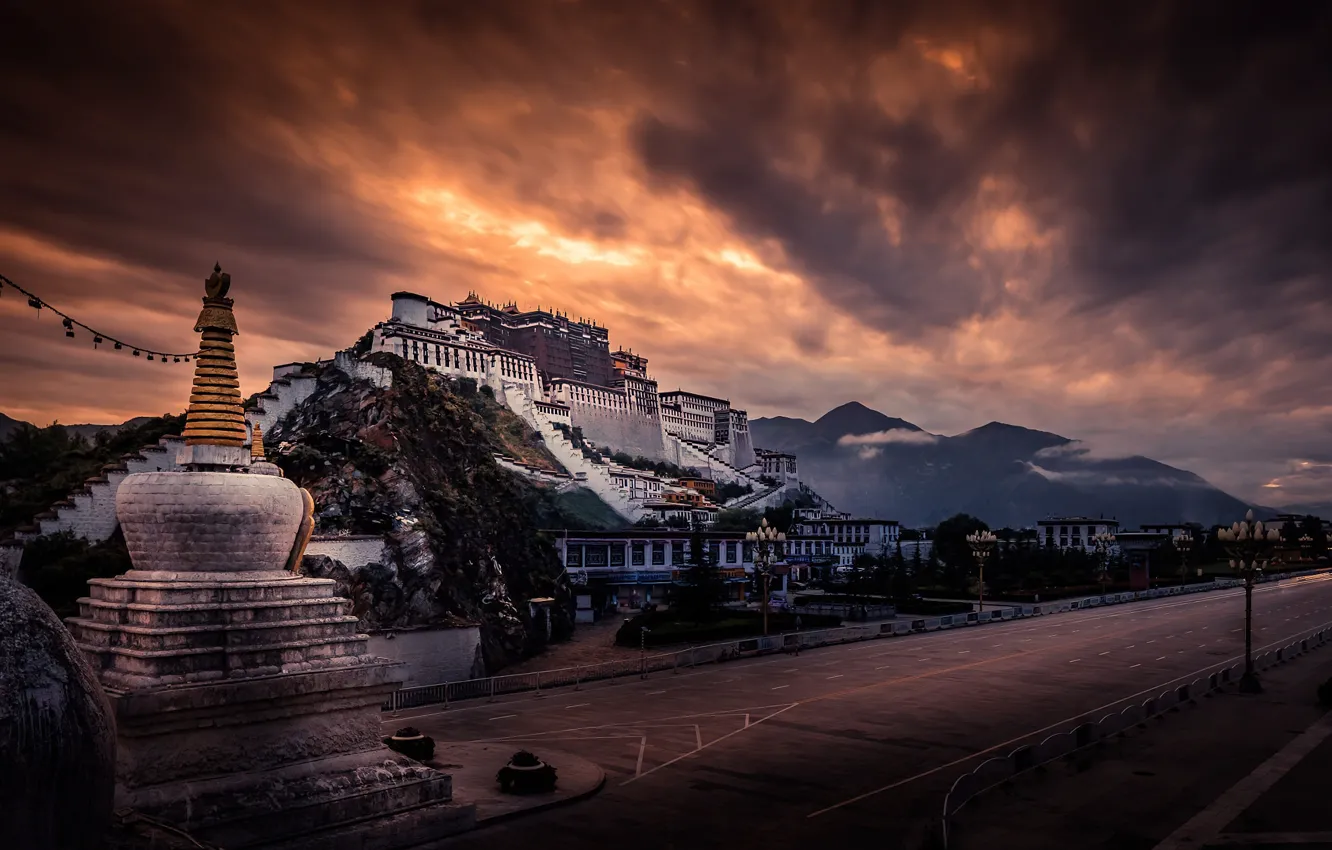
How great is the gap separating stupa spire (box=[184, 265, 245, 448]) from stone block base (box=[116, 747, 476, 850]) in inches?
253

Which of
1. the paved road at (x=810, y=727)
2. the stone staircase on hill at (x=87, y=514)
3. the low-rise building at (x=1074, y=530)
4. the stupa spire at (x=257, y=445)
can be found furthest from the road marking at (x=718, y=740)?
the low-rise building at (x=1074, y=530)

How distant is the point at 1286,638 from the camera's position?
51.8m

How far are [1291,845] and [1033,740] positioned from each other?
9.66m

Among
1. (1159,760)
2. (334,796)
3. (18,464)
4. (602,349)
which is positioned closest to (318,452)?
(18,464)

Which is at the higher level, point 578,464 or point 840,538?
point 578,464

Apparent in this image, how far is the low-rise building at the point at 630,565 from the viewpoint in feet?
236

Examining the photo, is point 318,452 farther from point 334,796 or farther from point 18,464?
point 334,796

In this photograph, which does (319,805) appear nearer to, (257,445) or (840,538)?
(257,445)

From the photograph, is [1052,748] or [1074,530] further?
[1074,530]

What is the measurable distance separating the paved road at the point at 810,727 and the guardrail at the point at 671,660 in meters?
0.92

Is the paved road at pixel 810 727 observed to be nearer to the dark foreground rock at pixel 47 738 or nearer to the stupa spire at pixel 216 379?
the stupa spire at pixel 216 379

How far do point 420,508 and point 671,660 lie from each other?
1417 centimetres

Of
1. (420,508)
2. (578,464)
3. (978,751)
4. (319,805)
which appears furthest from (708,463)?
(319,805)

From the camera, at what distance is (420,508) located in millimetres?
45000
